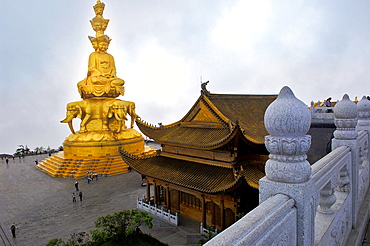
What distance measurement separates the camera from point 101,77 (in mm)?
23125

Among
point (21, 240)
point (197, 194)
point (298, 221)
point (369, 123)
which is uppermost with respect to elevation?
point (369, 123)

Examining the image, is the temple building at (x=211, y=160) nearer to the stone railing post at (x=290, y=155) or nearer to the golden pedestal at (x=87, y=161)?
the stone railing post at (x=290, y=155)

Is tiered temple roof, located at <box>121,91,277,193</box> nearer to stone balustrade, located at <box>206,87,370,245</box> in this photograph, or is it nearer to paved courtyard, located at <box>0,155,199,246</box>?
paved courtyard, located at <box>0,155,199,246</box>

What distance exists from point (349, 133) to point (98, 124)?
20.4 meters

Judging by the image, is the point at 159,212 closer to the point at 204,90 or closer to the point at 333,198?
the point at 204,90

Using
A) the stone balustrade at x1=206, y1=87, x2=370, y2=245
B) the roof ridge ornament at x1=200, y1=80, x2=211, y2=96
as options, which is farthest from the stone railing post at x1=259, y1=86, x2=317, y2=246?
the roof ridge ornament at x1=200, y1=80, x2=211, y2=96

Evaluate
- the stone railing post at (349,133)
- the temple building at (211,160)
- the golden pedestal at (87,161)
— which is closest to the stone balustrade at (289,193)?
the stone railing post at (349,133)

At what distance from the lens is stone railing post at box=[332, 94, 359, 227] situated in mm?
4719

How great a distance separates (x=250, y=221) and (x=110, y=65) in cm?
2387

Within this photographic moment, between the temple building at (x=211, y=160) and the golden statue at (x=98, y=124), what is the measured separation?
29.0 feet

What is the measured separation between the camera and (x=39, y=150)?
31.5 metres

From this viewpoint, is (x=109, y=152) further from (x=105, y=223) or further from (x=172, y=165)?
(x=105, y=223)

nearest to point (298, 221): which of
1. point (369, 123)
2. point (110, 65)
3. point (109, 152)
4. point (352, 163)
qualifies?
point (352, 163)

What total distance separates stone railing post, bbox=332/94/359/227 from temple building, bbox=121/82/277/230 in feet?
10.4
